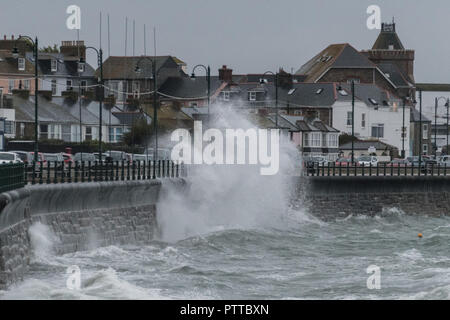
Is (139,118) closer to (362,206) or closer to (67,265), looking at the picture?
(362,206)

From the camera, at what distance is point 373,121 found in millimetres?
107562

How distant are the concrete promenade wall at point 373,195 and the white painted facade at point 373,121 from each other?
4864 centimetres

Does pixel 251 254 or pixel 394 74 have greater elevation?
pixel 394 74

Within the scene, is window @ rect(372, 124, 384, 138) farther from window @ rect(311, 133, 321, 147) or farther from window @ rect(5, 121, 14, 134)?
window @ rect(5, 121, 14, 134)

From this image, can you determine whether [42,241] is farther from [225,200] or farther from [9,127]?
[9,127]

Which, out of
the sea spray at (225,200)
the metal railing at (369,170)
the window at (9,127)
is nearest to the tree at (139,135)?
the window at (9,127)

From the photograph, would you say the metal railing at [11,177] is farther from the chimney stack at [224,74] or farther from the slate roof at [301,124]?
the chimney stack at [224,74]

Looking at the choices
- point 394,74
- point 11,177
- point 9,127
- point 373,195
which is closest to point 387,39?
point 394,74

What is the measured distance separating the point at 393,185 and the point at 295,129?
126 ft

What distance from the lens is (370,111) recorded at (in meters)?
107

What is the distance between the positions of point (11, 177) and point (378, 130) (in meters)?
84.6

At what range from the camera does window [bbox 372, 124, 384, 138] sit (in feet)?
354

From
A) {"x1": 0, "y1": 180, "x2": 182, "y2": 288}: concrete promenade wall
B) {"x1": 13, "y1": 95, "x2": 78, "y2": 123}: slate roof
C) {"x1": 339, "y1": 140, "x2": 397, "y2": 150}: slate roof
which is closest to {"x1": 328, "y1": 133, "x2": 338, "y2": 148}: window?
{"x1": 339, "y1": 140, "x2": 397, "y2": 150}: slate roof
